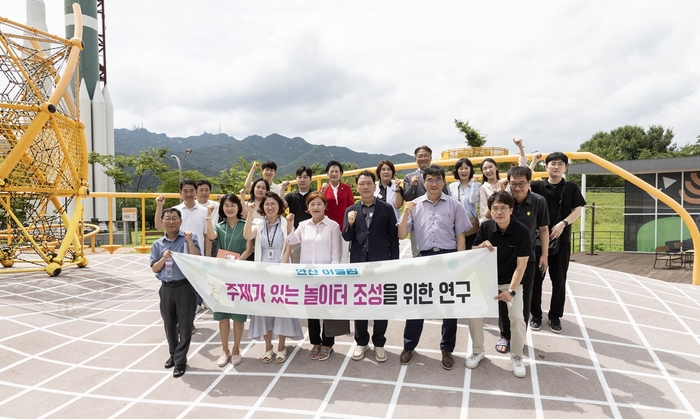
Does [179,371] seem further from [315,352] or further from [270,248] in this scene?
[270,248]

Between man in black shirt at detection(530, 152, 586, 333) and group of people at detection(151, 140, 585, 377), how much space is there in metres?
0.01

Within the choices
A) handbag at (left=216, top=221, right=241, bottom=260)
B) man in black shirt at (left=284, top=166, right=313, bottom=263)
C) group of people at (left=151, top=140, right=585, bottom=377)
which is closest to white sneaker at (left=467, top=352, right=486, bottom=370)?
group of people at (left=151, top=140, right=585, bottom=377)

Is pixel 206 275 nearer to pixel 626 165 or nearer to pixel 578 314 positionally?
pixel 578 314

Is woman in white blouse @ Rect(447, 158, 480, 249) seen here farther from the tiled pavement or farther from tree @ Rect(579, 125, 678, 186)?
tree @ Rect(579, 125, 678, 186)

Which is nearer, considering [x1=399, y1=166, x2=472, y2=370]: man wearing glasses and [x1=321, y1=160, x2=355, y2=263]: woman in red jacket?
[x1=399, y1=166, x2=472, y2=370]: man wearing glasses

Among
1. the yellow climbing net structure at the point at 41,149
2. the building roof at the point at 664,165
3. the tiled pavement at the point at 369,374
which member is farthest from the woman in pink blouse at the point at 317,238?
the building roof at the point at 664,165

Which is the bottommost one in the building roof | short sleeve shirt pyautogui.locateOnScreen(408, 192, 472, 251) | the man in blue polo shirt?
the man in blue polo shirt

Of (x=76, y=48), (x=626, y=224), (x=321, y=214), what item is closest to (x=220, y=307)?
(x=321, y=214)

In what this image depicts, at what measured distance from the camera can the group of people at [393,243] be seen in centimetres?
330

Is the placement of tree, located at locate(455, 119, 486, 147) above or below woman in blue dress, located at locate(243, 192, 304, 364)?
above

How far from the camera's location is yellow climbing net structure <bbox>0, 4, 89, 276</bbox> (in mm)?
6496

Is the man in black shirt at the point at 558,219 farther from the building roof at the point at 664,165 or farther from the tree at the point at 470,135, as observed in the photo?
the tree at the point at 470,135

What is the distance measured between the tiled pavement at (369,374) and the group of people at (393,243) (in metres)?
0.19

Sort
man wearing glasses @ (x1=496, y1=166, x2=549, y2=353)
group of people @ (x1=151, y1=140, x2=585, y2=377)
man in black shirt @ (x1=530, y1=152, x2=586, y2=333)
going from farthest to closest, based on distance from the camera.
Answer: man in black shirt @ (x1=530, y1=152, x2=586, y2=333) → man wearing glasses @ (x1=496, y1=166, x2=549, y2=353) → group of people @ (x1=151, y1=140, x2=585, y2=377)
